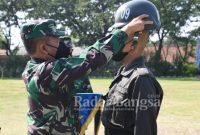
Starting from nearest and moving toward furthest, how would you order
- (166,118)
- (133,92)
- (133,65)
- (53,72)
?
(53,72), (133,92), (133,65), (166,118)

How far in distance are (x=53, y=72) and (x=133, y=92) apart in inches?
22.7

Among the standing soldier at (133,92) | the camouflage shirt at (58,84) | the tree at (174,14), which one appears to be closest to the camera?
the camouflage shirt at (58,84)

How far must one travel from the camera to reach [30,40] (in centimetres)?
266

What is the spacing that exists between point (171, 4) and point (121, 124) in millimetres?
49172

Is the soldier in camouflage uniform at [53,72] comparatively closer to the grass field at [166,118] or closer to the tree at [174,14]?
the grass field at [166,118]

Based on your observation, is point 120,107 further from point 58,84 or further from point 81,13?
point 81,13

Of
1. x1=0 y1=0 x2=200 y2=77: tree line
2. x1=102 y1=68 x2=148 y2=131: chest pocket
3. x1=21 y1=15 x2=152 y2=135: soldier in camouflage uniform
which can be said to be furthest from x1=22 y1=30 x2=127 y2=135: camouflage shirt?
x1=0 y1=0 x2=200 y2=77: tree line

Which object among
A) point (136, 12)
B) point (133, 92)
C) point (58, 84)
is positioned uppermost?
point (136, 12)

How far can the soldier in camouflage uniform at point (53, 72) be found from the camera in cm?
243

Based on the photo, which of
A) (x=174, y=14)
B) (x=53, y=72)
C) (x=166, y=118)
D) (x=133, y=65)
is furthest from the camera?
(x=174, y=14)

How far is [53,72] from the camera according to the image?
2494 mm

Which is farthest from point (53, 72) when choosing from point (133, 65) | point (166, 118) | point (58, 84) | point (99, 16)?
point (99, 16)

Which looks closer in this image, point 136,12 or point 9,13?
point 136,12

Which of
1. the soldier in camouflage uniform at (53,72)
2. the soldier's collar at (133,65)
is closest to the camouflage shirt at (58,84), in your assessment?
the soldier in camouflage uniform at (53,72)
